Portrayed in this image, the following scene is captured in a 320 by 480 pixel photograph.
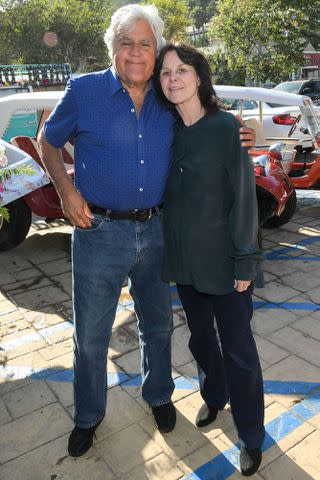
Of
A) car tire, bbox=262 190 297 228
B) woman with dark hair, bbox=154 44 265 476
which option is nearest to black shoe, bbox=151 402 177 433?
woman with dark hair, bbox=154 44 265 476

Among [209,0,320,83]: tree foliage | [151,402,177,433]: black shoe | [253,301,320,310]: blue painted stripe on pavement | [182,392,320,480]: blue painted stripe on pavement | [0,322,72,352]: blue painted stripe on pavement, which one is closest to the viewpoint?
[182,392,320,480]: blue painted stripe on pavement

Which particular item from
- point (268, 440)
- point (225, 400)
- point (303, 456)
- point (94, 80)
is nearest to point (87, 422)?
point (225, 400)

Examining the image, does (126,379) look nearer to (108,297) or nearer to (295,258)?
(108,297)

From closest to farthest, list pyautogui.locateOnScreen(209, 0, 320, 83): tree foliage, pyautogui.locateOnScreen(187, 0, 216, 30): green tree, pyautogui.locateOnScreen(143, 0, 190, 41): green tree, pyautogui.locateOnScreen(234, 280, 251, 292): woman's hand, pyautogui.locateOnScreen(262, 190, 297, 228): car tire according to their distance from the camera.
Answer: pyautogui.locateOnScreen(234, 280, 251, 292): woman's hand < pyautogui.locateOnScreen(262, 190, 297, 228): car tire < pyautogui.locateOnScreen(209, 0, 320, 83): tree foliage < pyautogui.locateOnScreen(143, 0, 190, 41): green tree < pyautogui.locateOnScreen(187, 0, 216, 30): green tree

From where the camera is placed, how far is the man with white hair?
210 centimetres

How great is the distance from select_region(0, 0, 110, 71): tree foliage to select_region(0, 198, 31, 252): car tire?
3135 cm

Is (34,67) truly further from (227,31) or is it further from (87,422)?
(87,422)

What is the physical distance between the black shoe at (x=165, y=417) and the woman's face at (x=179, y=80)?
1.73m

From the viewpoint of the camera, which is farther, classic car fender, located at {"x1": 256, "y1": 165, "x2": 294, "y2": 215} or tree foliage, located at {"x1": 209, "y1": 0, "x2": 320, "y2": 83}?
tree foliage, located at {"x1": 209, "y1": 0, "x2": 320, "y2": 83}

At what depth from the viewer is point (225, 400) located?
8.68ft

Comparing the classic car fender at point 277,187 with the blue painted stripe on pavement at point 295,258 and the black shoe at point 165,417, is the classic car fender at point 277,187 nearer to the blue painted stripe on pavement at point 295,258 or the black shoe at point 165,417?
the blue painted stripe on pavement at point 295,258

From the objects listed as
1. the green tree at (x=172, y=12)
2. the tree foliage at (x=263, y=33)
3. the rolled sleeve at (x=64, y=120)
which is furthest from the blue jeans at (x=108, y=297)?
the green tree at (x=172, y=12)

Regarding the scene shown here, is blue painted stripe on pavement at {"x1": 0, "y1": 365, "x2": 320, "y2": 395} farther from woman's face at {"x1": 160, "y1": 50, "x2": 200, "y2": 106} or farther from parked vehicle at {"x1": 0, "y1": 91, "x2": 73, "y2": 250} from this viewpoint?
parked vehicle at {"x1": 0, "y1": 91, "x2": 73, "y2": 250}

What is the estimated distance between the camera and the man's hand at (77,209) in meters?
2.16
